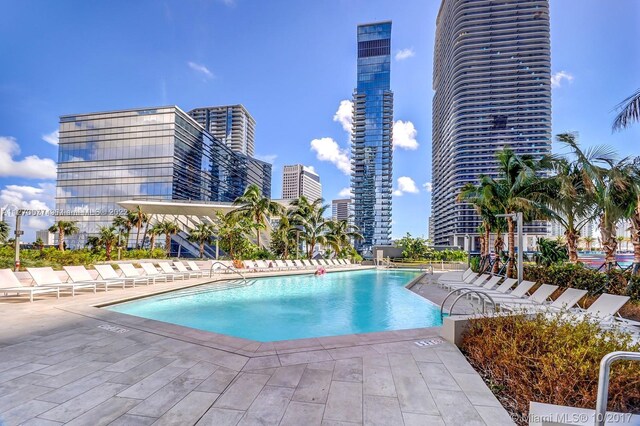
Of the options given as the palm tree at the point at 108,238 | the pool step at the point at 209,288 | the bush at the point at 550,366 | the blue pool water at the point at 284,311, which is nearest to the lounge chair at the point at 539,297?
the blue pool water at the point at 284,311

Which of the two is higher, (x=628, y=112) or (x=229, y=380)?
(x=628, y=112)

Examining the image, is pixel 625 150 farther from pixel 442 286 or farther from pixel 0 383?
pixel 0 383

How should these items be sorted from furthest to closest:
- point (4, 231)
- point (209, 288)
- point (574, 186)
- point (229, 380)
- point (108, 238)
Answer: point (4, 231)
point (108, 238)
point (209, 288)
point (574, 186)
point (229, 380)

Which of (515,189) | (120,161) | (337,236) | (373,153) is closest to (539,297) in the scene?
(515,189)

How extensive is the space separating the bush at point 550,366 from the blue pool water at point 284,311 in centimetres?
397

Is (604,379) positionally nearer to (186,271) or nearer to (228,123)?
(186,271)

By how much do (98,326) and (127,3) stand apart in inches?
686

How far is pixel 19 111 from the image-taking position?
2253 cm

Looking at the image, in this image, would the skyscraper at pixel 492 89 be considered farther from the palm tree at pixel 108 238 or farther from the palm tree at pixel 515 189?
the palm tree at pixel 108 238

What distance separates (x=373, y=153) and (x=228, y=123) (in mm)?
50023

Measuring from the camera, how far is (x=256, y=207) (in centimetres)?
2536

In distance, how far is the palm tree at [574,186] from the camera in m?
9.44

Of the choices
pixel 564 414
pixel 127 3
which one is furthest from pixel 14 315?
pixel 127 3

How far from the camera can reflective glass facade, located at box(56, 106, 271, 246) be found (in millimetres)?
45188
